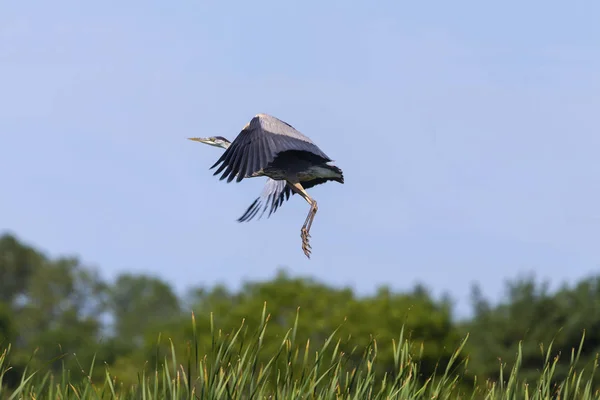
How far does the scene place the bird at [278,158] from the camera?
1116cm

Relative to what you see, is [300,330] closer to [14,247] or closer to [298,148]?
[298,148]

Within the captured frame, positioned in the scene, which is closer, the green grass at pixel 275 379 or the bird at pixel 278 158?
the green grass at pixel 275 379

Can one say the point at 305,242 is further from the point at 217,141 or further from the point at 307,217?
the point at 217,141

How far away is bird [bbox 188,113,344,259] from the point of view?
36.6 ft

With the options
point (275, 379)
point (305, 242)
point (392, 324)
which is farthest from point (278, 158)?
point (392, 324)

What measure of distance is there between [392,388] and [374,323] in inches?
1738

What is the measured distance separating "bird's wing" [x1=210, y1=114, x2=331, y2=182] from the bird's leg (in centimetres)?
39

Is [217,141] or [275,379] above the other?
[217,141]

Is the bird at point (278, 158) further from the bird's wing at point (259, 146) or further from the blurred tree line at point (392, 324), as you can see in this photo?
the blurred tree line at point (392, 324)

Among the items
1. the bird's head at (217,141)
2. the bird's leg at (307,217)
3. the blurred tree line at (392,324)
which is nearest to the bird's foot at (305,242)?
the bird's leg at (307,217)

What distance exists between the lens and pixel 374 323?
176 feet

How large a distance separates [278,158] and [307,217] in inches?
40.7

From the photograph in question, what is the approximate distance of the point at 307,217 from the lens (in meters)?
10.9

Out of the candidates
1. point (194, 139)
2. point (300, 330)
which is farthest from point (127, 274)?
point (194, 139)
